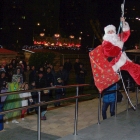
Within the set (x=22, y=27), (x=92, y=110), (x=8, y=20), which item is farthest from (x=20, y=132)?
(x=22, y=27)

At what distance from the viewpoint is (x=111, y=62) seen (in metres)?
4.89

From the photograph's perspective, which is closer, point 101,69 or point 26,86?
point 101,69

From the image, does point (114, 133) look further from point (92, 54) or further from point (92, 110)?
point (92, 110)

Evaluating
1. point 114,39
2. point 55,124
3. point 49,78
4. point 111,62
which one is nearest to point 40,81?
point 49,78

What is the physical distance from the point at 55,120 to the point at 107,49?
156 inches

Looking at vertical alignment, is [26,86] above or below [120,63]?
below

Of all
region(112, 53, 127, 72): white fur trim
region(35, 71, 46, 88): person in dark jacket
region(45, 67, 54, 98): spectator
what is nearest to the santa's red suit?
region(112, 53, 127, 72): white fur trim

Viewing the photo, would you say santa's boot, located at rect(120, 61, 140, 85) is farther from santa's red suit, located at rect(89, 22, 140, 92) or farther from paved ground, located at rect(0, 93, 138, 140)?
paved ground, located at rect(0, 93, 138, 140)

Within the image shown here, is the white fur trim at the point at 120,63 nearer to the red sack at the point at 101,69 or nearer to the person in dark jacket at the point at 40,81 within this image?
the red sack at the point at 101,69

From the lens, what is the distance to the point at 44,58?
16.9 metres

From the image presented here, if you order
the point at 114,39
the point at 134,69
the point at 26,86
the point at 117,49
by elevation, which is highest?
the point at 114,39

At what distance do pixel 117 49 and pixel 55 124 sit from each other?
365cm

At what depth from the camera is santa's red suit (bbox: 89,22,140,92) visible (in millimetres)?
4730

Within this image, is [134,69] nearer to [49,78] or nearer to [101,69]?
[101,69]
